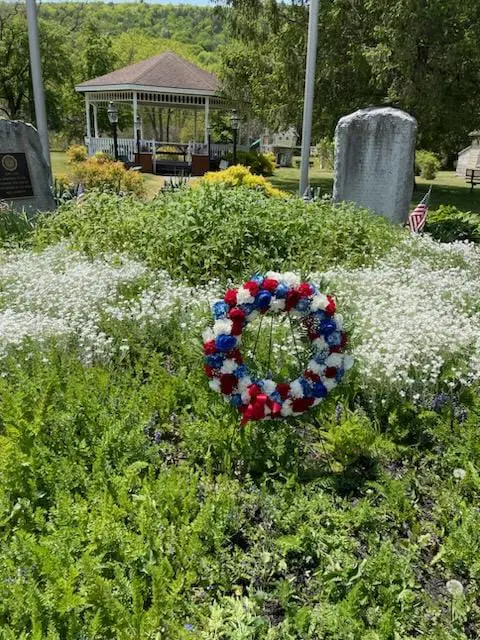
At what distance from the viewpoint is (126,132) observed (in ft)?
147

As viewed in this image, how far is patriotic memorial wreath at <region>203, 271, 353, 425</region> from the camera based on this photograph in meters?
3.08

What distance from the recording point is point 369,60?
14703 millimetres

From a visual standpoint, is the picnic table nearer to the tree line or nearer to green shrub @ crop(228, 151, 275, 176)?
the tree line

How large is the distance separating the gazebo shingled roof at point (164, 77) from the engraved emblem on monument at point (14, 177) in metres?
15.2

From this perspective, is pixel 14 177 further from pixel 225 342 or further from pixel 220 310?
pixel 225 342

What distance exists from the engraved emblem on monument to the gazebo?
13741 mm

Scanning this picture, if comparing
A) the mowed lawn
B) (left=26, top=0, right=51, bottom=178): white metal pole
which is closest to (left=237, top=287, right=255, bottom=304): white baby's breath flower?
(left=26, top=0, right=51, bottom=178): white metal pole

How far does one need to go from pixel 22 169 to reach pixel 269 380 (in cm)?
721

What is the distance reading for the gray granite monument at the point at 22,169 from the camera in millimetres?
8805

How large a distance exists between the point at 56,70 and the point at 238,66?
15811 mm

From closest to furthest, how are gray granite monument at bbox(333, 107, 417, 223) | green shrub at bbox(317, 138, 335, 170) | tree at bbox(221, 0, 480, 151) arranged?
gray granite monument at bbox(333, 107, 417, 223), tree at bbox(221, 0, 480, 151), green shrub at bbox(317, 138, 335, 170)

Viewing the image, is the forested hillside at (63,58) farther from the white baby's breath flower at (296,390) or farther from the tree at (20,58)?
the white baby's breath flower at (296,390)

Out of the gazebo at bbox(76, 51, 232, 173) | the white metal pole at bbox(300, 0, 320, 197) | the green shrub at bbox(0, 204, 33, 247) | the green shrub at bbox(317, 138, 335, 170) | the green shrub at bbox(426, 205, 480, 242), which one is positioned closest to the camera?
the green shrub at bbox(0, 204, 33, 247)

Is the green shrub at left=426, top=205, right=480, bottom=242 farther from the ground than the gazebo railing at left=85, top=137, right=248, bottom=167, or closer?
farther from the ground
